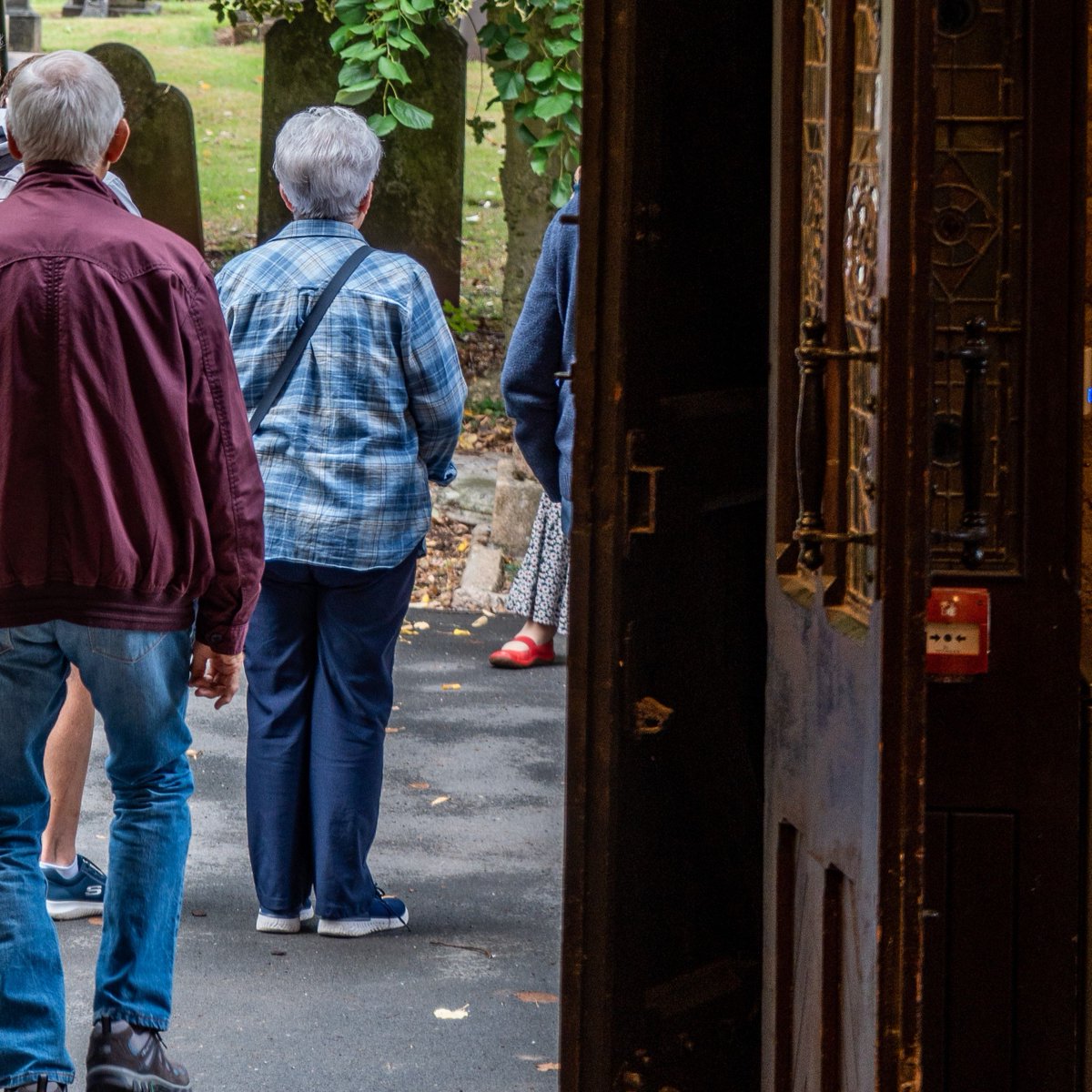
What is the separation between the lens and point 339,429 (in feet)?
15.3

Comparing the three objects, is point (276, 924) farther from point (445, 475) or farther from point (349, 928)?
point (445, 475)

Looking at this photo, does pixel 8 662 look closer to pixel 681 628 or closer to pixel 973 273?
pixel 681 628

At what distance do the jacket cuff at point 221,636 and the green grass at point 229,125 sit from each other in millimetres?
9305

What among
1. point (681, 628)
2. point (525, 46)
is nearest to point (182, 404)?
point (681, 628)

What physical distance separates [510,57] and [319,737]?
4.83m

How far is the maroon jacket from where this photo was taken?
11.6 feet

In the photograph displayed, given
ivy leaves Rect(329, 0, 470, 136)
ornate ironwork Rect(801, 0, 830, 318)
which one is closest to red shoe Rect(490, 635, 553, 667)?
ivy leaves Rect(329, 0, 470, 136)

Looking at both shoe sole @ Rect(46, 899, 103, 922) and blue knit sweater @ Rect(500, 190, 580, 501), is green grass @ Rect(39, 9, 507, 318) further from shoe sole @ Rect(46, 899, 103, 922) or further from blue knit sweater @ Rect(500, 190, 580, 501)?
shoe sole @ Rect(46, 899, 103, 922)

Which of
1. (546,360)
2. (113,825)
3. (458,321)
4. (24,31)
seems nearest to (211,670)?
(113,825)

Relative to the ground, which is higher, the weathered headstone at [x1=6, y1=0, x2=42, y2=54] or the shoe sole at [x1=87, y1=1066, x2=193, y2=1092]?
the weathered headstone at [x1=6, y1=0, x2=42, y2=54]

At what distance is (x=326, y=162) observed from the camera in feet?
15.1

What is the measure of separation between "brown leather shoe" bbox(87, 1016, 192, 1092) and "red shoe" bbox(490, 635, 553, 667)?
4047 mm

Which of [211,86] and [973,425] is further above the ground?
[211,86]

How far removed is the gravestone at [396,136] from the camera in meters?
11.2
